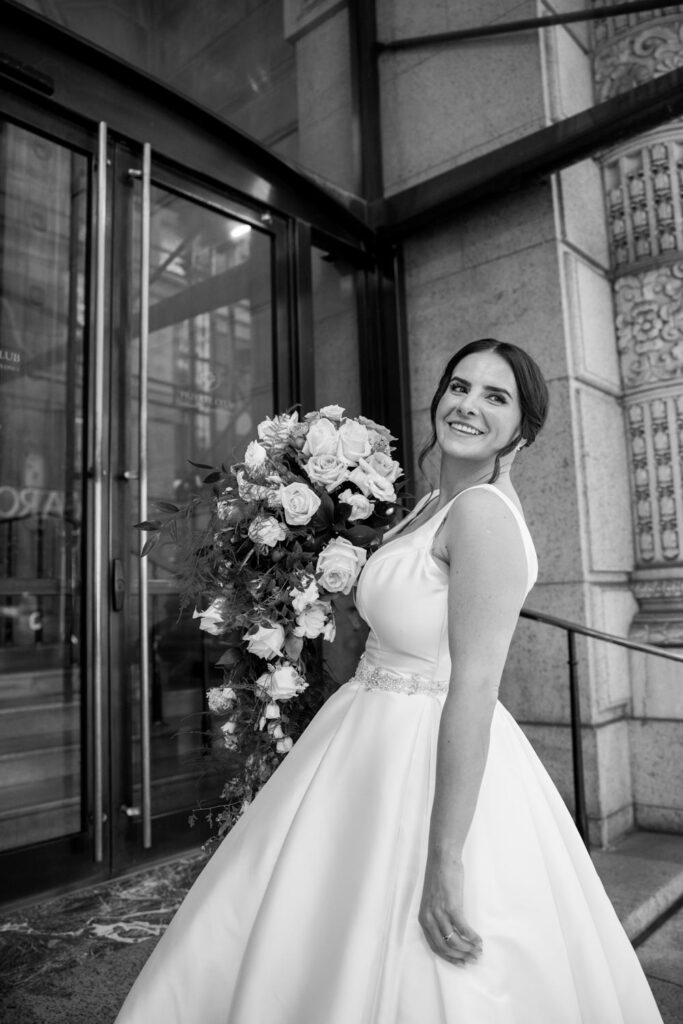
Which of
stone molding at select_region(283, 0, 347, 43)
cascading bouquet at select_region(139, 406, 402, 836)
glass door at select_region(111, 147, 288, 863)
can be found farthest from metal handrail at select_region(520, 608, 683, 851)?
stone molding at select_region(283, 0, 347, 43)

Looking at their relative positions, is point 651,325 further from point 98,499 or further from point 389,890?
point 389,890

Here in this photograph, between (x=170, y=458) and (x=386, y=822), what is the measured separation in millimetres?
2626

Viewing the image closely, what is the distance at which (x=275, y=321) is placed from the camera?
171 inches

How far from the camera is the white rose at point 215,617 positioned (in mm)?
1989

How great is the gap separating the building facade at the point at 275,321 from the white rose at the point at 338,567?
1722 millimetres

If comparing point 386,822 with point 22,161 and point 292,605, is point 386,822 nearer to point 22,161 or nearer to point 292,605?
point 292,605

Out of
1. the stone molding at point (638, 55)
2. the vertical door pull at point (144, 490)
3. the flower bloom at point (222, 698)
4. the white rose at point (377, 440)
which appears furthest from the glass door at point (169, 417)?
the stone molding at point (638, 55)

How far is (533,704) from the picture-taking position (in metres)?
4.06

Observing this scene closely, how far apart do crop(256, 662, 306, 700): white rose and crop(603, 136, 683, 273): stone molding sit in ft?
11.2

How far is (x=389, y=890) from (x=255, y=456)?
108 cm

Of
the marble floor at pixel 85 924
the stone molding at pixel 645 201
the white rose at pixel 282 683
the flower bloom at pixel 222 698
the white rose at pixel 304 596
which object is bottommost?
the marble floor at pixel 85 924

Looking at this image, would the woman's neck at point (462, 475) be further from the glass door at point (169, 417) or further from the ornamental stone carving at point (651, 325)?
the ornamental stone carving at point (651, 325)

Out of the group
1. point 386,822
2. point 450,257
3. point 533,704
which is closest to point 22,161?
point 450,257

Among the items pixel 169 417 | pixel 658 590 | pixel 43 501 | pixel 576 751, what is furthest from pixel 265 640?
pixel 658 590
